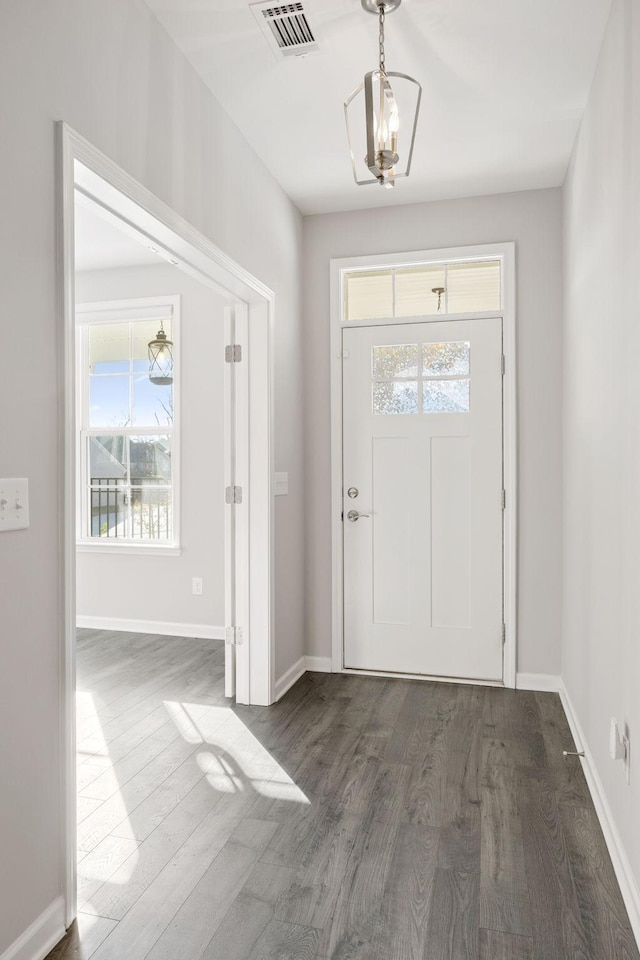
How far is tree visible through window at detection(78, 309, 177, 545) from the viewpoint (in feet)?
15.9

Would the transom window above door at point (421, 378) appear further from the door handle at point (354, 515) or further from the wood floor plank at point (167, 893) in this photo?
the wood floor plank at point (167, 893)

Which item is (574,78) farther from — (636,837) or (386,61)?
(636,837)

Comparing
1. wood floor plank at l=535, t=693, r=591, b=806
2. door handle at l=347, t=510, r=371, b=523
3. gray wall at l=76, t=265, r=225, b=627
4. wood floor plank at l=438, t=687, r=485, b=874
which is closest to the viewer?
wood floor plank at l=438, t=687, r=485, b=874

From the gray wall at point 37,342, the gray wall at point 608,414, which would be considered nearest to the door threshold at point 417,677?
the gray wall at point 608,414

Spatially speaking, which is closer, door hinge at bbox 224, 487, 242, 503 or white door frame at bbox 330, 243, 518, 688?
door hinge at bbox 224, 487, 242, 503

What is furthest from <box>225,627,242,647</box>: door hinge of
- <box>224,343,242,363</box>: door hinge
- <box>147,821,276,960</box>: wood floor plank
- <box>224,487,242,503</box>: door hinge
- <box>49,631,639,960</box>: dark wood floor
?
<box>224,343,242,363</box>: door hinge

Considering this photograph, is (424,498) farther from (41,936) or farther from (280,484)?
(41,936)

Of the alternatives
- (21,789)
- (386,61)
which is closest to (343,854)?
(21,789)

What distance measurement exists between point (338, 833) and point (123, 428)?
352 centimetres

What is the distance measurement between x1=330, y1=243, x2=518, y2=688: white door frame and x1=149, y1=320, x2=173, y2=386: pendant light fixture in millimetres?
1493

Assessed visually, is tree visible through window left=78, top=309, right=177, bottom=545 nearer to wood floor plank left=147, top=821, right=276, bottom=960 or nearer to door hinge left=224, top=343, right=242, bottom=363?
door hinge left=224, top=343, right=242, bottom=363

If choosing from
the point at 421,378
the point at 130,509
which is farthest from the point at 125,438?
the point at 421,378

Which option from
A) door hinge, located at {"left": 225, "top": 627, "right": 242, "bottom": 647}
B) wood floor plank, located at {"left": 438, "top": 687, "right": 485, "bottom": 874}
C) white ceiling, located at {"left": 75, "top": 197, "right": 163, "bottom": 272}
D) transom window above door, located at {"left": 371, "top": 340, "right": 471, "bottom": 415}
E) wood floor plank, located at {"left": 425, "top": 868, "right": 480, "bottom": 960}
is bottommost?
wood floor plank, located at {"left": 425, "top": 868, "right": 480, "bottom": 960}

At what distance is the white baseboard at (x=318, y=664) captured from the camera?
391 centimetres
